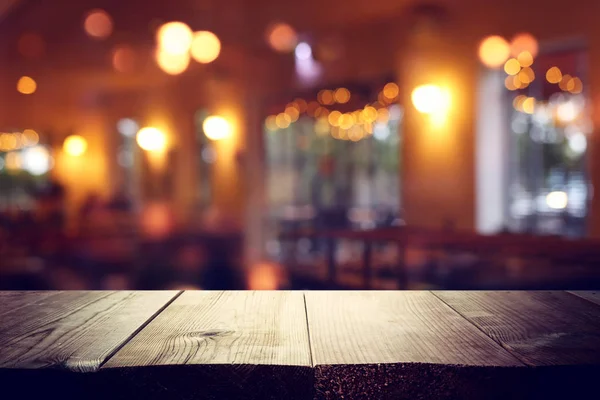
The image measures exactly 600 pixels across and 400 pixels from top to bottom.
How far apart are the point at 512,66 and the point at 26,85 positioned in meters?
9.14

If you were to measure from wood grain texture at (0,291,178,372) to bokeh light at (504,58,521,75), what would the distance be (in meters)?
5.66

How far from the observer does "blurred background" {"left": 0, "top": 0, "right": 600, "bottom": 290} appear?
5.16 metres

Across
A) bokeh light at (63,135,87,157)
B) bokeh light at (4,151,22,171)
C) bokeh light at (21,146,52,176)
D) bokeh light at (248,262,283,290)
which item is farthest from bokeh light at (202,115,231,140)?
bokeh light at (4,151,22,171)

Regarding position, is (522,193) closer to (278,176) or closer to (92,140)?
(278,176)

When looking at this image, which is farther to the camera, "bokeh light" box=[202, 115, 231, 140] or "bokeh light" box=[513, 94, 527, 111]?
"bokeh light" box=[202, 115, 231, 140]

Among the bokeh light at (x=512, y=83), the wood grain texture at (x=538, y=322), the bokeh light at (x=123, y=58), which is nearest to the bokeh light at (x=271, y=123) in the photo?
the bokeh light at (x=123, y=58)

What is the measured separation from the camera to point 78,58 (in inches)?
384

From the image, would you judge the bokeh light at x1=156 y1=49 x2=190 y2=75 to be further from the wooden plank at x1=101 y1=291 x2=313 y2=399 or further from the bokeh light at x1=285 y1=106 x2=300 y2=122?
the wooden plank at x1=101 y1=291 x2=313 y2=399

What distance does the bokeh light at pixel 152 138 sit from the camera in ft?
37.3

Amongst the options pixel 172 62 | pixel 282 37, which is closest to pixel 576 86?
pixel 282 37

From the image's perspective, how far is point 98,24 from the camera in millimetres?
7934

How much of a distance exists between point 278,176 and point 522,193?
5.00 m

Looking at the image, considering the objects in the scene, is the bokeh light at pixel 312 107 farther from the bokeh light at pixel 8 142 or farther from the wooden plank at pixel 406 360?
the bokeh light at pixel 8 142

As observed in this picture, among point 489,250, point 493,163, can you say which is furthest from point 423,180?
point 489,250
